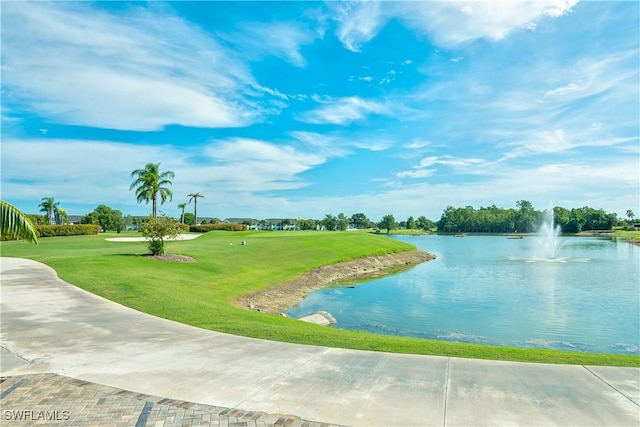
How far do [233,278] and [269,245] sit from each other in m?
14.0

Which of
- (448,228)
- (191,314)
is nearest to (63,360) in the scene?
(191,314)

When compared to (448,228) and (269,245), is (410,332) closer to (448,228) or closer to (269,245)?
(269,245)

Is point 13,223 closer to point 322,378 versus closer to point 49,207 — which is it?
point 322,378

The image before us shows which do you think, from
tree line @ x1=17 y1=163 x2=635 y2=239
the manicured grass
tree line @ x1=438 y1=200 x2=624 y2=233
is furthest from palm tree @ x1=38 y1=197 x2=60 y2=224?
tree line @ x1=438 y1=200 x2=624 y2=233

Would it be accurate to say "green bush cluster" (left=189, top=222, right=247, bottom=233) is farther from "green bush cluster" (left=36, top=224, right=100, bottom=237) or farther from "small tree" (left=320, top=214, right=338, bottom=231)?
"small tree" (left=320, top=214, right=338, bottom=231)

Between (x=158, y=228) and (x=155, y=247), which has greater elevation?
(x=158, y=228)

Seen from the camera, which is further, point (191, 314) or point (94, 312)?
point (191, 314)

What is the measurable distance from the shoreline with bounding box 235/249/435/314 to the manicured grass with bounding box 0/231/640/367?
2.16ft

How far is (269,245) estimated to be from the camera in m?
36.1

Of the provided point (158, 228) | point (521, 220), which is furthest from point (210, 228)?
point (521, 220)

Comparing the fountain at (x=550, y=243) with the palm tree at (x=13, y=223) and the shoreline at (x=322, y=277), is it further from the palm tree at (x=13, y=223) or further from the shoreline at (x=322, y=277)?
the palm tree at (x=13, y=223)

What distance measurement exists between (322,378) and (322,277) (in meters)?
24.3

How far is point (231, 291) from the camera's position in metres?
19.7

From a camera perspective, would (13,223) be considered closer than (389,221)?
Yes
